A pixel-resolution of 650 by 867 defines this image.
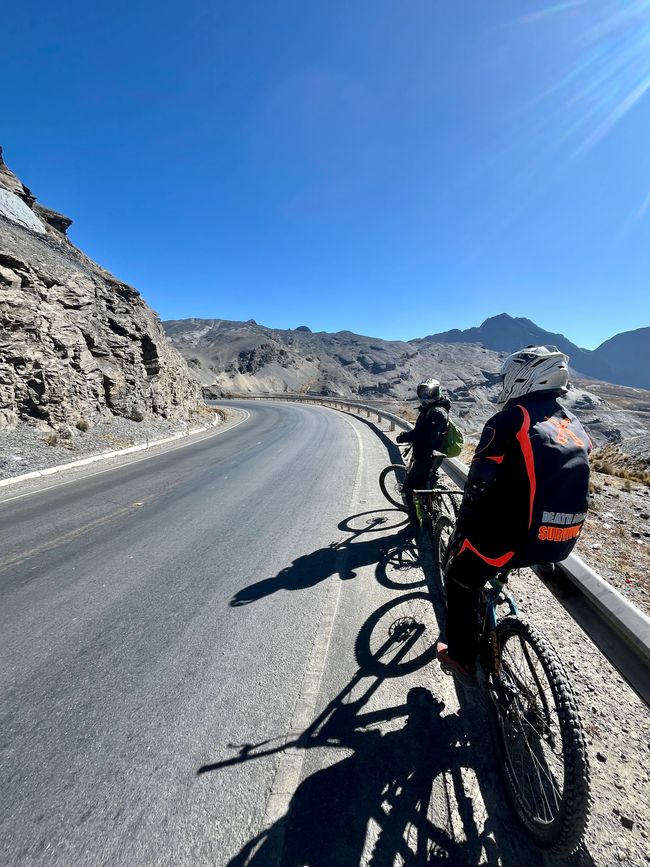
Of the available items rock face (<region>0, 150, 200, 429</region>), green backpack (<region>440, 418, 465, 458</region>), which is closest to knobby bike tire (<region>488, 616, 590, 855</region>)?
green backpack (<region>440, 418, 465, 458</region>)

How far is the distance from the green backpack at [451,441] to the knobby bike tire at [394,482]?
3.29ft

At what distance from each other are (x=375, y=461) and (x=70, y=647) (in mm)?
8463

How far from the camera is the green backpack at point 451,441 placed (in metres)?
5.21

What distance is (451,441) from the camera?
5.25 m

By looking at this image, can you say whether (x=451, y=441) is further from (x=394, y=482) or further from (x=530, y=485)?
(x=530, y=485)

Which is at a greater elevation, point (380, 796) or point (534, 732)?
point (534, 732)

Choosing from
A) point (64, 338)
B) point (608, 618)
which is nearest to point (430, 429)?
point (608, 618)

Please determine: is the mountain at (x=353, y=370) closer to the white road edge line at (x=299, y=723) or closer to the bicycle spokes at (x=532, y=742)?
the white road edge line at (x=299, y=723)

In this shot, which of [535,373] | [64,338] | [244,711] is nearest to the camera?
[535,373]

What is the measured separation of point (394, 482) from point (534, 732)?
507cm

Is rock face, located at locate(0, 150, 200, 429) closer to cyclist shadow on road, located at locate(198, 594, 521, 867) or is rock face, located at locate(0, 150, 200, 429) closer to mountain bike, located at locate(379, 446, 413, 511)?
mountain bike, located at locate(379, 446, 413, 511)

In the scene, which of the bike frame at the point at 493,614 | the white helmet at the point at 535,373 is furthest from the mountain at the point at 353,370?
the bike frame at the point at 493,614

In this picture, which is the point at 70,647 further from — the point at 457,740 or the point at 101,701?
the point at 457,740

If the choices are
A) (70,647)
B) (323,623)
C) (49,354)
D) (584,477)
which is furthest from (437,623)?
(49,354)
